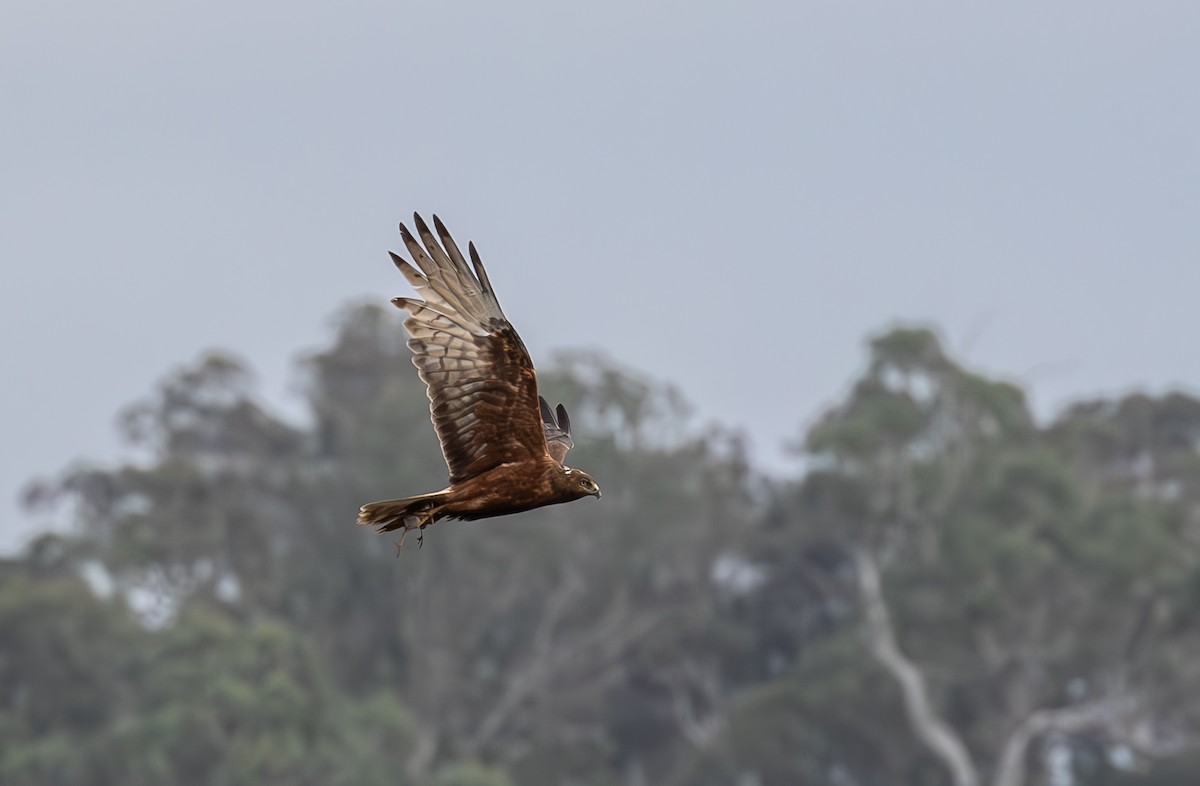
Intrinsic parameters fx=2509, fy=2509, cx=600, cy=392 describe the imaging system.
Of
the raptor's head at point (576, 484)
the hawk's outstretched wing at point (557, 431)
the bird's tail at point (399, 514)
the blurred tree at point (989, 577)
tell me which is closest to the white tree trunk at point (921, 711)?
the blurred tree at point (989, 577)

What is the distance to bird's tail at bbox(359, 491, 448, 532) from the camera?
35.3ft

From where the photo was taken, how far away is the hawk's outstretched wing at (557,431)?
41.1 ft

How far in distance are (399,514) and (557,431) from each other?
2274mm

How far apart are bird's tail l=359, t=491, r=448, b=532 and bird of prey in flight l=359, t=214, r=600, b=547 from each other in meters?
0.34

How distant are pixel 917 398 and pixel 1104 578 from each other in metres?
4.98

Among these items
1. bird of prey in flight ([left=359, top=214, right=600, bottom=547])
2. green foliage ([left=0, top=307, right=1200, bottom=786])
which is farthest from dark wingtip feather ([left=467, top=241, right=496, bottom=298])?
green foliage ([left=0, top=307, right=1200, bottom=786])

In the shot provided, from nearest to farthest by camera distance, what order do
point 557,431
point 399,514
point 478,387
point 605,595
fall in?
point 399,514
point 478,387
point 557,431
point 605,595

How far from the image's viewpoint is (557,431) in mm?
12977

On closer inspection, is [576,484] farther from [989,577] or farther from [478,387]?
[989,577]

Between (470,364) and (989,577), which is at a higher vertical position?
(989,577)

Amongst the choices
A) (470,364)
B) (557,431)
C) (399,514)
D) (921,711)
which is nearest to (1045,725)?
(921,711)

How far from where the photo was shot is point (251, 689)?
141 feet

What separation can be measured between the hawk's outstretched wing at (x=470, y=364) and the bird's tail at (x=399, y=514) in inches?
18.1

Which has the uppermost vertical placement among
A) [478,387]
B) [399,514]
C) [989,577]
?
[989,577]
